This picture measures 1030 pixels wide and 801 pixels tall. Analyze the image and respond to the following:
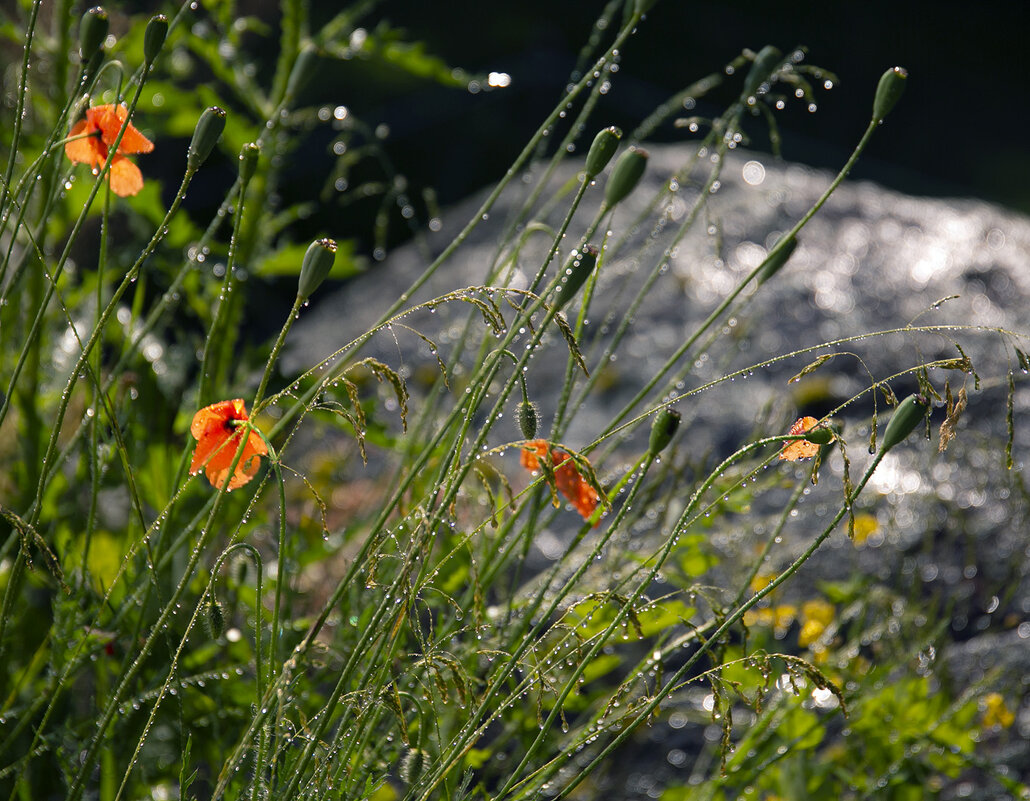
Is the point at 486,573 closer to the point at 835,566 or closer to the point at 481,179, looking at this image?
the point at 835,566

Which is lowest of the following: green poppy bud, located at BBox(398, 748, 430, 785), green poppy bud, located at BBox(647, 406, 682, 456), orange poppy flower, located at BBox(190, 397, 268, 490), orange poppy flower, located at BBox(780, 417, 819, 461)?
green poppy bud, located at BBox(398, 748, 430, 785)

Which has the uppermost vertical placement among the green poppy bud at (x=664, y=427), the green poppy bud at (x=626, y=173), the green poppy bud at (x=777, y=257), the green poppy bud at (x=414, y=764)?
the green poppy bud at (x=626, y=173)

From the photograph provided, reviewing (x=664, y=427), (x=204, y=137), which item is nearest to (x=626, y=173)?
(x=664, y=427)

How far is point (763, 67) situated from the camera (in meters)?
0.86

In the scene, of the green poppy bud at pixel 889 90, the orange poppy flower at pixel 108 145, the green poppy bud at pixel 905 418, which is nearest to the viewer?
the green poppy bud at pixel 905 418

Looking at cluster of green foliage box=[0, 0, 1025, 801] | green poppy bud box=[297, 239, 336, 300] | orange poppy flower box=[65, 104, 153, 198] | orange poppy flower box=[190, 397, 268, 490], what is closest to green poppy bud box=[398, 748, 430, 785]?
cluster of green foliage box=[0, 0, 1025, 801]

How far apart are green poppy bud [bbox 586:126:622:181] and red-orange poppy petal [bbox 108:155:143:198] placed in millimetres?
422

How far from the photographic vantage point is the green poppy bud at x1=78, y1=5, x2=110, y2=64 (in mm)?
698

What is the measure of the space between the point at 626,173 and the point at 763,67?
0.31 meters

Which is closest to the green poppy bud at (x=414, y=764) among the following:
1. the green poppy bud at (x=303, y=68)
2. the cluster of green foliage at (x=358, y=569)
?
the cluster of green foliage at (x=358, y=569)

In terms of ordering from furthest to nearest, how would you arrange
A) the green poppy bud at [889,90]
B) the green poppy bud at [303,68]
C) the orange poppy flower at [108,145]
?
the green poppy bud at [303,68] → the orange poppy flower at [108,145] → the green poppy bud at [889,90]

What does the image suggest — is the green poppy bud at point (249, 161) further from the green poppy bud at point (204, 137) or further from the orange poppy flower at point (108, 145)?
the orange poppy flower at point (108, 145)

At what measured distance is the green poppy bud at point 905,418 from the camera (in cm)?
58

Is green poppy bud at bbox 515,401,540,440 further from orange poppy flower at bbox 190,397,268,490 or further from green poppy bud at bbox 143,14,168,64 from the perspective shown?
green poppy bud at bbox 143,14,168,64
